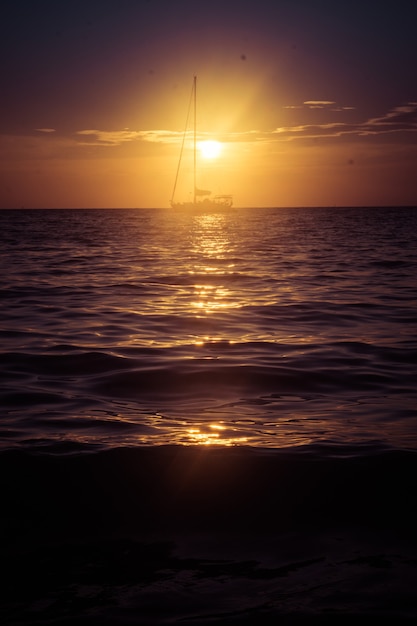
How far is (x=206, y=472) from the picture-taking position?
3.81m

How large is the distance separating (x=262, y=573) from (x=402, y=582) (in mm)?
549

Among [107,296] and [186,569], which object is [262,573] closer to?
[186,569]

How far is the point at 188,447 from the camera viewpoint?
414 centimetres

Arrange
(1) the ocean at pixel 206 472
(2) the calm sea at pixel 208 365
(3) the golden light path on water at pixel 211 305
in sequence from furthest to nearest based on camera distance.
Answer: (2) the calm sea at pixel 208 365, (3) the golden light path on water at pixel 211 305, (1) the ocean at pixel 206 472

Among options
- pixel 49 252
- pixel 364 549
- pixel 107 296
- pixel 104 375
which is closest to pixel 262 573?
pixel 364 549

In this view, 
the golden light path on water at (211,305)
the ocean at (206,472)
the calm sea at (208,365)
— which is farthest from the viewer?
the calm sea at (208,365)

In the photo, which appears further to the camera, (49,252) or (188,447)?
(49,252)

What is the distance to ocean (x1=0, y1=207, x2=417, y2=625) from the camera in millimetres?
2590

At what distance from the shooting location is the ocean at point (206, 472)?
8.50 ft

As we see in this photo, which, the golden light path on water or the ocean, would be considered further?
the golden light path on water

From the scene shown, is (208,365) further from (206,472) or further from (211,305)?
(211,305)

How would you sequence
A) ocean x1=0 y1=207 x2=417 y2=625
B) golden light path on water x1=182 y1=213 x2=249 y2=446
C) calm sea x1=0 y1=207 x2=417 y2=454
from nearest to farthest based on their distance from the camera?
ocean x1=0 y1=207 x2=417 y2=625, golden light path on water x1=182 y1=213 x2=249 y2=446, calm sea x1=0 y1=207 x2=417 y2=454

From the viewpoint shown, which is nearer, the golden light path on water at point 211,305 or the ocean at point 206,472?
the ocean at point 206,472

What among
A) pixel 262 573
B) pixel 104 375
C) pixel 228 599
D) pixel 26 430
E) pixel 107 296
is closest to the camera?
pixel 228 599
